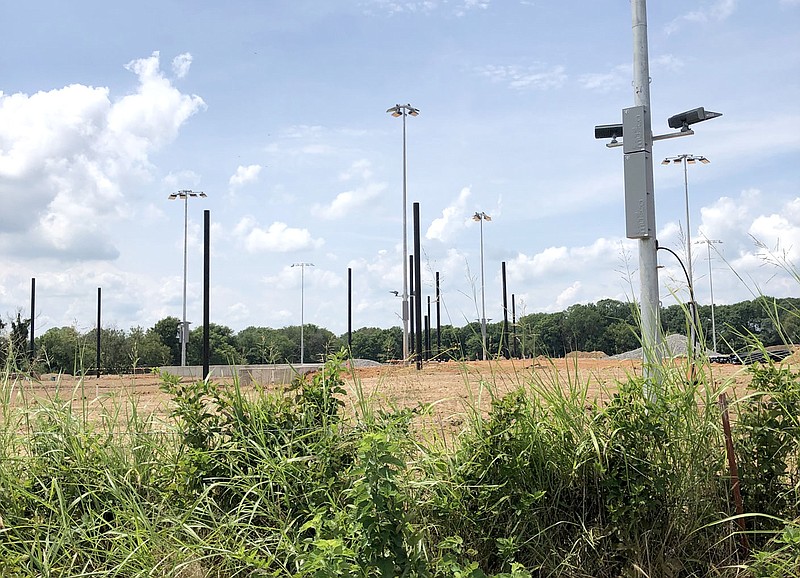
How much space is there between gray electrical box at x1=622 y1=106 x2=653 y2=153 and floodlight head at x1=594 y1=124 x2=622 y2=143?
0.28m

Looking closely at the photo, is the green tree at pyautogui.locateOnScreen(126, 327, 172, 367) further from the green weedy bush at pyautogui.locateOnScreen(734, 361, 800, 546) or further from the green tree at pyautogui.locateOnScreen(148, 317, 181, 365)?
the green tree at pyautogui.locateOnScreen(148, 317, 181, 365)

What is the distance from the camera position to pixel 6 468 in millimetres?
4281

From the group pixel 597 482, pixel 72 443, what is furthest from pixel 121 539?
pixel 597 482

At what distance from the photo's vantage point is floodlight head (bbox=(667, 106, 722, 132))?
6.35m

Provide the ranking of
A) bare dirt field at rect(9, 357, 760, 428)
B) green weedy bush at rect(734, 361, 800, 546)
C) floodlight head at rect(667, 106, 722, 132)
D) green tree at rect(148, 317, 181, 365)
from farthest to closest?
green tree at rect(148, 317, 181, 365) < floodlight head at rect(667, 106, 722, 132) < bare dirt field at rect(9, 357, 760, 428) < green weedy bush at rect(734, 361, 800, 546)

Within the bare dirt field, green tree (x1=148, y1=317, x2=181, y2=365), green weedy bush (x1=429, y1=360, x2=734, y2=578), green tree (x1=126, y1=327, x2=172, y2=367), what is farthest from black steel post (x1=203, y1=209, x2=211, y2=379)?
green tree (x1=148, y1=317, x2=181, y2=365)

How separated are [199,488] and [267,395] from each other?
708 millimetres

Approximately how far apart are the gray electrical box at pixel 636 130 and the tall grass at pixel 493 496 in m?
2.41

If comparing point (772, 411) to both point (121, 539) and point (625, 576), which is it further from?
point (121, 539)

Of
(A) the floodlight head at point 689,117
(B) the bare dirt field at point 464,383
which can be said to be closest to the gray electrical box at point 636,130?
A: (A) the floodlight head at point 689,117

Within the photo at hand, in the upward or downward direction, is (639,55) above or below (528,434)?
above

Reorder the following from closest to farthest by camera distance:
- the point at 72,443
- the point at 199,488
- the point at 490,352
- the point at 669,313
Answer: the point at 199,488 → the point at 72,443 → the point at 490,352 → the point at 669,313

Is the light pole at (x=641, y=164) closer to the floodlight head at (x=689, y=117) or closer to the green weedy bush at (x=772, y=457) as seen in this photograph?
the floodlight head at (x=689, y=117)

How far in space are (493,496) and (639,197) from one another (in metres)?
3.13
